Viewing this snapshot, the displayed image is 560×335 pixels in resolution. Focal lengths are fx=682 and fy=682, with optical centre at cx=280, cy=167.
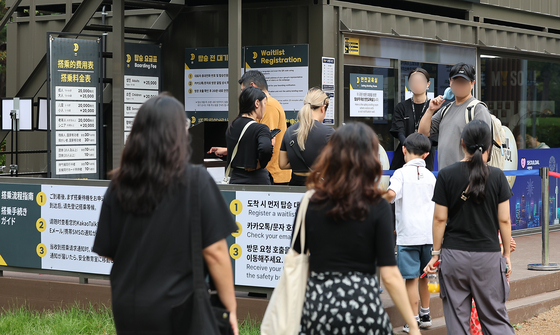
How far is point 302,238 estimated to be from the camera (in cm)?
328

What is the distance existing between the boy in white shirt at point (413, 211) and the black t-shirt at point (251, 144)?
1.23m

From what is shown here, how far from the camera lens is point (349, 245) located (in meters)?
3.19

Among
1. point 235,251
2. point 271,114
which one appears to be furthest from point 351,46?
point 235,251

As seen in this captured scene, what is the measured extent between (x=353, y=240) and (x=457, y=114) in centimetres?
280

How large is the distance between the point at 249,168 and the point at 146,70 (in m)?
4.27

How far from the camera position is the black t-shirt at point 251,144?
245 inches

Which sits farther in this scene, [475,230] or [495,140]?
[495,140]

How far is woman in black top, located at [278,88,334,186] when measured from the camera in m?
5.97

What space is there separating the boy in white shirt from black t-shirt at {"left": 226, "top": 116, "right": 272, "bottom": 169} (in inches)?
48.4

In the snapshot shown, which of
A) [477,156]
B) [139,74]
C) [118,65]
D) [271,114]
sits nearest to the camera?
[477,156]

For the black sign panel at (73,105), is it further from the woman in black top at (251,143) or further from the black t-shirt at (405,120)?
the black t-shirt at (405,120)

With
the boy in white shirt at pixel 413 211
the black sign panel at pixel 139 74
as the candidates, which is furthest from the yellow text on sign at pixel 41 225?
the boy in white shirt at pixel 413 211

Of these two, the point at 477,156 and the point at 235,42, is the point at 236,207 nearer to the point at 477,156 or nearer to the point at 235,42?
the point at 477,156

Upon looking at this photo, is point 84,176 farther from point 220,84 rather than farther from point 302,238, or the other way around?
point 302,238
